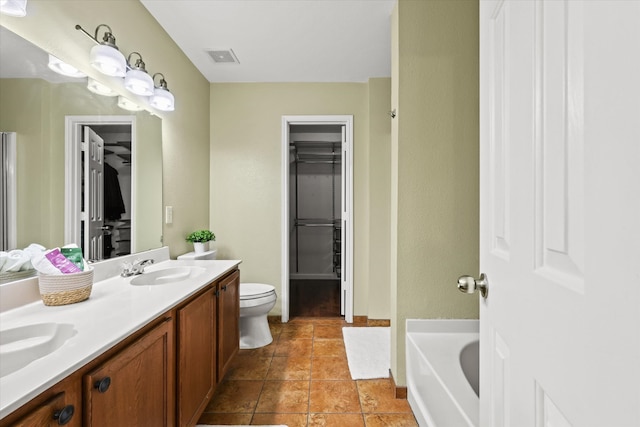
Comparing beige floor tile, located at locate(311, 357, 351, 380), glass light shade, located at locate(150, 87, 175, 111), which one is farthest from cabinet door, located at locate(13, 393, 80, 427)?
glass light shade, located at locate(150, 87, 175, 111)

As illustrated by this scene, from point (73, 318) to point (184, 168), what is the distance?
1.80m

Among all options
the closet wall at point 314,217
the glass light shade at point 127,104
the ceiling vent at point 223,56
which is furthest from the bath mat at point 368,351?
the ceiling vent at point 223,56

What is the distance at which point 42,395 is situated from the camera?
0.72 metres

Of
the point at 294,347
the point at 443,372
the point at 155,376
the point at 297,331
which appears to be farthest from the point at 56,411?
the point at 297,331

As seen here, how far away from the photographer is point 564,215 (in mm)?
504

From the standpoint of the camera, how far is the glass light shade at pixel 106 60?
1.60 m

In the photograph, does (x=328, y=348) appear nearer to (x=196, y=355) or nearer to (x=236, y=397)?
(x=236, y=397)

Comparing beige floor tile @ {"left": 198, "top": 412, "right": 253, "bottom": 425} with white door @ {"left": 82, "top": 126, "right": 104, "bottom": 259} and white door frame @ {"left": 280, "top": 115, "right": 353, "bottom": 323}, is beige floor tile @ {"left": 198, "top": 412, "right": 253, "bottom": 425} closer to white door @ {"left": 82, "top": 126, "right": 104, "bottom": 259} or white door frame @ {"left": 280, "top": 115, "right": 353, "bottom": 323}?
white door @ {"left": 82, "top": 126, "right": 104, "bottom": 259}

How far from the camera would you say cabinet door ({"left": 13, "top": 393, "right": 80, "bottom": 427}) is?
0.68 meters

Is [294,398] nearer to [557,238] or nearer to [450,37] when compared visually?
[557,238]

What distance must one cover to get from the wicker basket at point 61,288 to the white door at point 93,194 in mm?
374

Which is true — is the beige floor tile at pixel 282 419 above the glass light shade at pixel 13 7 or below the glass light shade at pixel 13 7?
below

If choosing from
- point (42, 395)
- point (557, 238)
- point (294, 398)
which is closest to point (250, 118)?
point (294, 398)

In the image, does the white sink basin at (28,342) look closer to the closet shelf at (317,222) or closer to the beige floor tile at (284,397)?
the beige floor tile at (284,397)
